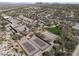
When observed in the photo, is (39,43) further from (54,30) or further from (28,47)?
(54,30)

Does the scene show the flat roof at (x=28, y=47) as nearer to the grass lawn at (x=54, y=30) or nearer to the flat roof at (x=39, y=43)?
the flat roof at (x=39, y=43)

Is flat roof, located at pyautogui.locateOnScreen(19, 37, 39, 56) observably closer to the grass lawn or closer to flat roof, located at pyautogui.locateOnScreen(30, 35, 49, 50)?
→ flat roof, located at pyautogui.locateOnScreen(30, 35, 49, 50)

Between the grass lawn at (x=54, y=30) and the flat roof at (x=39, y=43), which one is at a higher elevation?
the grass lawn at (x=54, y=30)

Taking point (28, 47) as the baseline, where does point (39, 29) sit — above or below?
above

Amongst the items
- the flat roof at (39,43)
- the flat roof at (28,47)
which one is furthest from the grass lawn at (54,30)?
the flat roof at (28,47)

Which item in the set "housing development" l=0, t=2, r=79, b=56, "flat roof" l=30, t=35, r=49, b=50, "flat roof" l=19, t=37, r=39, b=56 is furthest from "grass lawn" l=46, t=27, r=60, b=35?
"flat roof" l=19, t=37, r=39, b=56

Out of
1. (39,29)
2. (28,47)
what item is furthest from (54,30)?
(28,47)

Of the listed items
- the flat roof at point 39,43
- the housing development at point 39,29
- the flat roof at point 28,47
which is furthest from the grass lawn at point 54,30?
the flat roof at point 28,47

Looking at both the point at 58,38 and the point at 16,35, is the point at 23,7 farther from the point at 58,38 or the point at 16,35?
the point at 58,38

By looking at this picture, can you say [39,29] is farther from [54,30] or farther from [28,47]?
[28,47]
